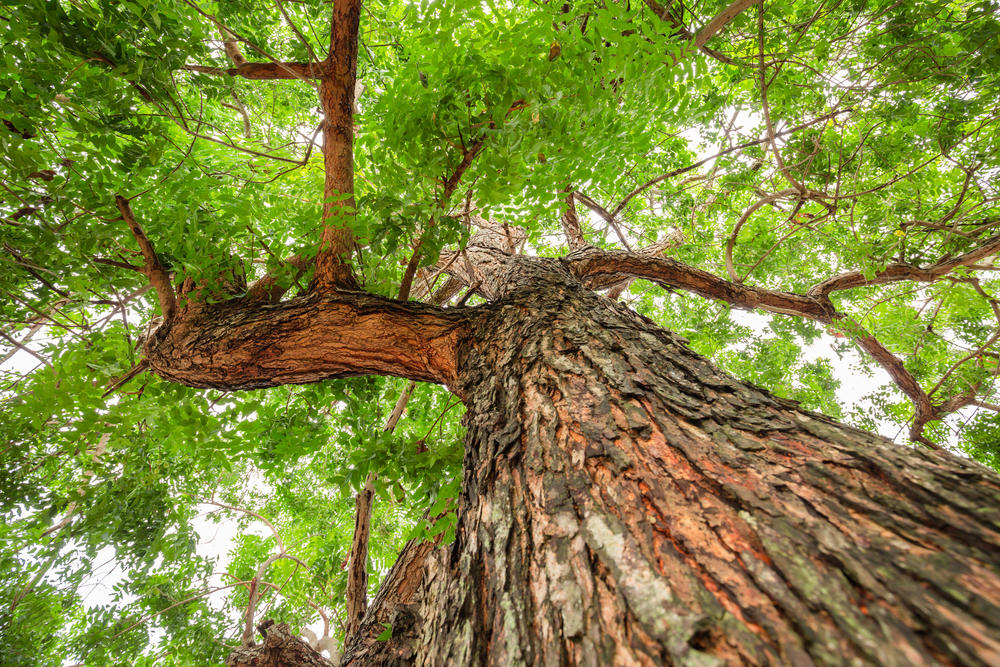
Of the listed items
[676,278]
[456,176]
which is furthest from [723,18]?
[456,176]

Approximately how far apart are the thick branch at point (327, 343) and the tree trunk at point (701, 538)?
2.93 feet

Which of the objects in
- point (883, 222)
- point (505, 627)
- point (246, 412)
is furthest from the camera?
point (883, 222)

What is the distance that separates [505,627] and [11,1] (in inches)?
114

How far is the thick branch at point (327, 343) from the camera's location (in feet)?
7.73

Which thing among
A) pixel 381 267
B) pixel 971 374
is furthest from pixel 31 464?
pixel 971 374

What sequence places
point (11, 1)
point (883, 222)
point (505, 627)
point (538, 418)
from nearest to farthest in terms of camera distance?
point (505, 627) → point (538, 418) → point (11, 1) → point (883, 222)

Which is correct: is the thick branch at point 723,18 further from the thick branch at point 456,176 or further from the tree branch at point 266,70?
the tree branch at point 266,70

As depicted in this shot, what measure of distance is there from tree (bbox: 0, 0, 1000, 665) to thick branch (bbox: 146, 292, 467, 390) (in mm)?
19

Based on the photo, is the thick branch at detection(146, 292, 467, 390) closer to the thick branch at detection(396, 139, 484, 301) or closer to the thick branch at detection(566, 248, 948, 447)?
the thick branch at detection(396, 139, 484, 301)

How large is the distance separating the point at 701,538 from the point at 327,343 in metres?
2.07

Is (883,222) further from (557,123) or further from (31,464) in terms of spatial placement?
(31,464)

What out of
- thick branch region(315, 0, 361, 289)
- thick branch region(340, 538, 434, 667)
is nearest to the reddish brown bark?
thick branch region(340, 538, 434, 667)

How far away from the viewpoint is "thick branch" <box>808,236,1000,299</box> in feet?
11.3

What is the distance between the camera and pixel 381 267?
2695 mm
